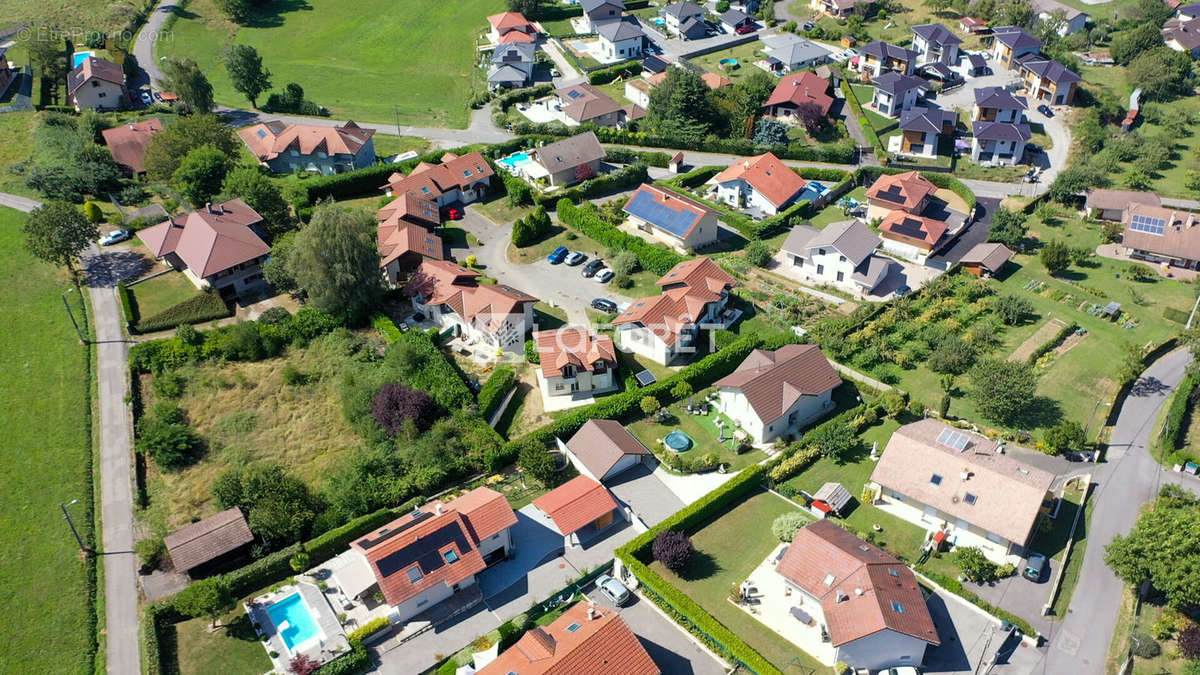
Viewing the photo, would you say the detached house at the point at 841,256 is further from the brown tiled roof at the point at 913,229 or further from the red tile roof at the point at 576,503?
the red tile roof at the point at 576,503

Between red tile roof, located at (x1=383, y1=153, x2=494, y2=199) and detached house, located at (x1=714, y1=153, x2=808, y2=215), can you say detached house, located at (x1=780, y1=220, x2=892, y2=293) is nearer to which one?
detached house, located at (x1=714, y1=153, x2=808, y2=215)

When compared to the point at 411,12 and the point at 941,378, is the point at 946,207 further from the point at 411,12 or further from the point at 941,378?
the point at 411,12

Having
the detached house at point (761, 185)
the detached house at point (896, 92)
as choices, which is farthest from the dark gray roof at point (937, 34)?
the detached house at point (761, 185)

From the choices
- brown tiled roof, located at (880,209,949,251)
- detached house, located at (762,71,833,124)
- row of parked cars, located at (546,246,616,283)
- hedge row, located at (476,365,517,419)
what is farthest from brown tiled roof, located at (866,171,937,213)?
hedge row, located at (476,365,517,419)

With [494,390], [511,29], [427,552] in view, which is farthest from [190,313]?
[511,29]

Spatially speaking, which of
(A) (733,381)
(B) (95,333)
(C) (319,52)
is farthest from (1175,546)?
(C) (319,52)
